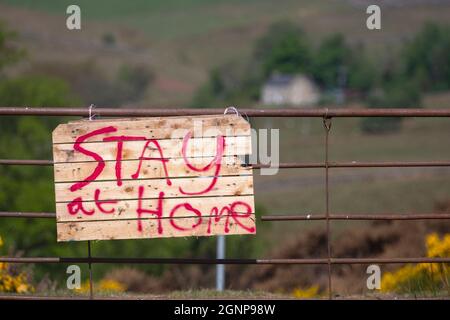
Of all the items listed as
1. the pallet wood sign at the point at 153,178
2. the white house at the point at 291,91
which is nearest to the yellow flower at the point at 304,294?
the pallet wood sign at the point at 153,178

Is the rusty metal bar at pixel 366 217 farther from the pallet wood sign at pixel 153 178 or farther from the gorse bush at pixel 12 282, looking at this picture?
the gorse bush at pixel 12 282

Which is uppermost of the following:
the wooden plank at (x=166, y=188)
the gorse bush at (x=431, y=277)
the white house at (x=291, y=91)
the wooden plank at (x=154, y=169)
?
the white house at (x=291, y=91)

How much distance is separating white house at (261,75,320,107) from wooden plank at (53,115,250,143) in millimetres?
98311

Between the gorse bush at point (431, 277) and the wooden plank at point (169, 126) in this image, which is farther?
the gorse bush at point (431, 277)

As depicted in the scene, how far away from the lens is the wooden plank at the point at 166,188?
604cm

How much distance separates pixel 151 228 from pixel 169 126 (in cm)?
67

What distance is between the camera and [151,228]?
20.0ft

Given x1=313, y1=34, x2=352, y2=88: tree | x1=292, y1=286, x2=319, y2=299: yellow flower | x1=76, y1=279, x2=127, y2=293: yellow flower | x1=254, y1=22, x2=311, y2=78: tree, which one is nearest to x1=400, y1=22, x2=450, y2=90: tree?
x1=313, y1=34, x2=352, y2=88: tree

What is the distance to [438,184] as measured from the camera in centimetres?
5109

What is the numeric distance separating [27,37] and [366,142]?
86.4 m

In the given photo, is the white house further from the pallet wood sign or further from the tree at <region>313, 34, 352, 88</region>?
the pallet wood sign

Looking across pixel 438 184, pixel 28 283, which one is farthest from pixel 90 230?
pixel 438 184
